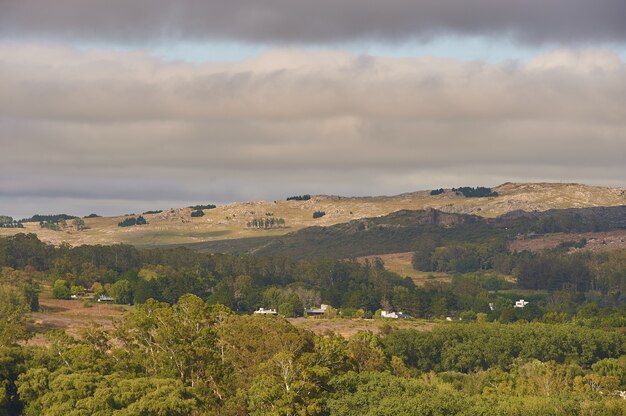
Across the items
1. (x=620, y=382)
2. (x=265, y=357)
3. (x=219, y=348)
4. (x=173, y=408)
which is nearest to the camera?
(x=173, y=408)

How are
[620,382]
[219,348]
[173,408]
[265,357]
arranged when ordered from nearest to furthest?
[173,408]
[265,357]
[219,348]
[620,382]

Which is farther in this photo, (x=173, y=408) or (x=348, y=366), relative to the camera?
(x=348, y=366)

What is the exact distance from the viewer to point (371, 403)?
370ft

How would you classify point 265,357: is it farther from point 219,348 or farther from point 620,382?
point 620,382

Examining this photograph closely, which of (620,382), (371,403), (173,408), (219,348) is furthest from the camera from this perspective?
(620,382)

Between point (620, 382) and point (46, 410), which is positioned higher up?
point (46, 410)

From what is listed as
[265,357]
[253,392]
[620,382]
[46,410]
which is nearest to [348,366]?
[265,357]

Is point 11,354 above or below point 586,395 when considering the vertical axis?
above

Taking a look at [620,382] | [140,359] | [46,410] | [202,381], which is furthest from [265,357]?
[620,382]

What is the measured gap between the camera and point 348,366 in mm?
126562

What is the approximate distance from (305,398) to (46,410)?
26.3 m

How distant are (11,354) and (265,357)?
29758 millimetres

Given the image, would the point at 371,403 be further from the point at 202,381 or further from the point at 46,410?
the point at 46,410

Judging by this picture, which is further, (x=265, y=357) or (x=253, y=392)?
(x=265, y=357)
